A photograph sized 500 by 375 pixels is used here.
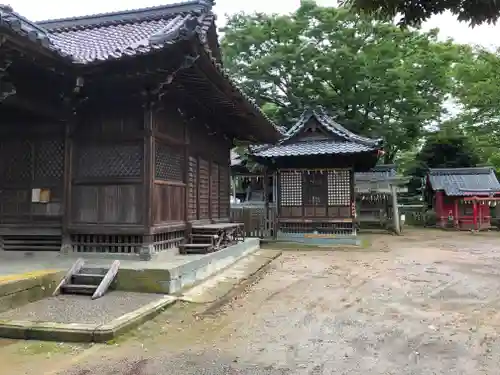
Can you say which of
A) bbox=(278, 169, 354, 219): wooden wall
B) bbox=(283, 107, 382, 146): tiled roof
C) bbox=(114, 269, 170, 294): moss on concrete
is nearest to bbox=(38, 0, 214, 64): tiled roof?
bbox=(114, 269, 170, 294): moss on concrete

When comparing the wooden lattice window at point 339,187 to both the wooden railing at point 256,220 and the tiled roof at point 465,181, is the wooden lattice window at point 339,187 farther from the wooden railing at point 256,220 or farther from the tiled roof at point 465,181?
the tiled roof at point 465,181

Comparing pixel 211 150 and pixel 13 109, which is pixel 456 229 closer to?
pixel 211 150

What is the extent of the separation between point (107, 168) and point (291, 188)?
440 inches

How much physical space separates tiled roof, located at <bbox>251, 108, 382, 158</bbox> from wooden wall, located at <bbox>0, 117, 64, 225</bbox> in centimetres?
988

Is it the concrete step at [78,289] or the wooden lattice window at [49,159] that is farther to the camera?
the wooden lattice window at [49,159]

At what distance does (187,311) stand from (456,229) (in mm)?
24531

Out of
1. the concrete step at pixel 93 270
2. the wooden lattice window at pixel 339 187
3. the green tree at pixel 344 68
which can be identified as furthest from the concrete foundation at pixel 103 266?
the green tree at pixel 344 68

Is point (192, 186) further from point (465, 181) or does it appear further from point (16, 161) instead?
point (465, 181)

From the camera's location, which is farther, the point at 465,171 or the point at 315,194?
the point at 465,171

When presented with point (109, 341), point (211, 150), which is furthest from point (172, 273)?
point (211, 150)

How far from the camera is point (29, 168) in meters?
8.23

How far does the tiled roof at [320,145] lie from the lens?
55.6 feet

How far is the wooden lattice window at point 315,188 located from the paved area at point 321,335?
8.60m

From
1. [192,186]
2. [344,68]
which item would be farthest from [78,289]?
[344,68]
